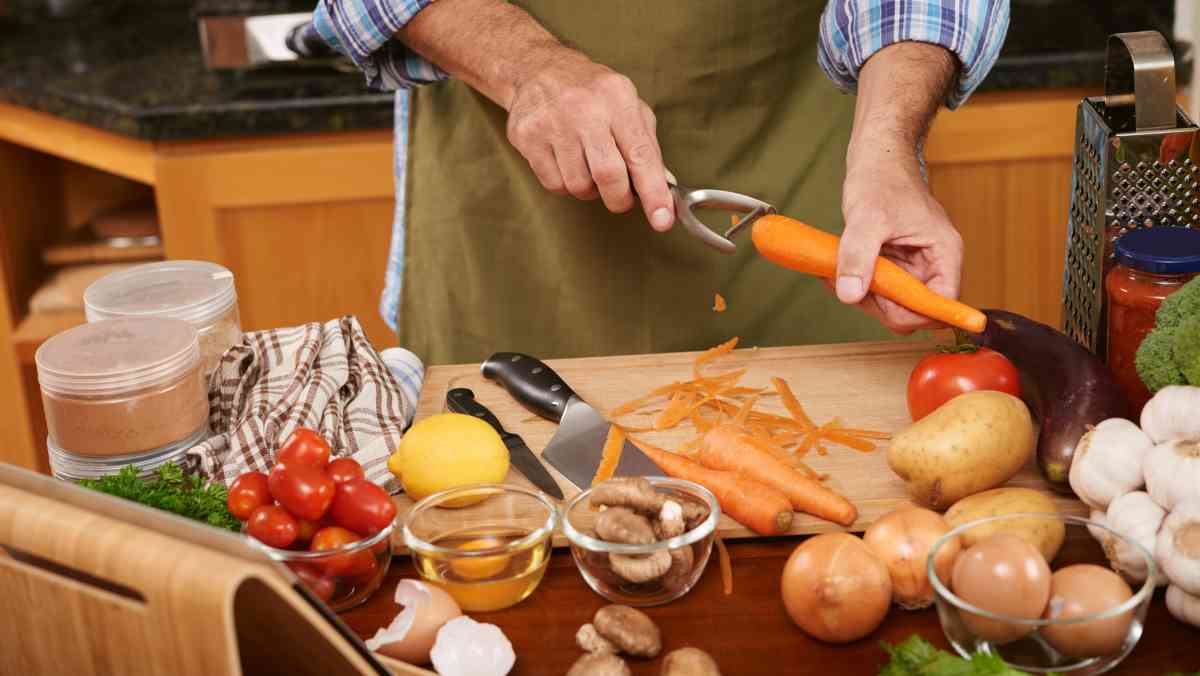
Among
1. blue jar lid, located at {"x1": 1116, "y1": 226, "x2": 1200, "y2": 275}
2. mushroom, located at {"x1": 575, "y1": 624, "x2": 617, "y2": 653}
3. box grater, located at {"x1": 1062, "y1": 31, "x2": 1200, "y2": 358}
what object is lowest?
mushroom, located at {"x1": 575, "y1": 624, "x2": 617, "y2": 653}

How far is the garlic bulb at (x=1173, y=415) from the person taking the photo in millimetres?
1134

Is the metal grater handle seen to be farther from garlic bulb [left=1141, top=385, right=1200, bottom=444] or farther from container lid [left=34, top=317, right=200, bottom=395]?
container lid [left=34, top=317, right=200, bottom=395]

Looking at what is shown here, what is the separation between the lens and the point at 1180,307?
1.22 metres

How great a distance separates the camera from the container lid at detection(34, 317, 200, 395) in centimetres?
132

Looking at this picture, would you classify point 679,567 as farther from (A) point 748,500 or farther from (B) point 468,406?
(B) point 468,406

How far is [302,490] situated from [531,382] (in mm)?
440

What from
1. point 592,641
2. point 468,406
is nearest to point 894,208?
point 468,406

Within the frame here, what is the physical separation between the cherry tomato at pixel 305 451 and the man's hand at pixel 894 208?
1.95 feet

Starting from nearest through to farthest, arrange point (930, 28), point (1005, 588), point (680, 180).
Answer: point (1005, 588)
point (930, 28)
point (680, 180)

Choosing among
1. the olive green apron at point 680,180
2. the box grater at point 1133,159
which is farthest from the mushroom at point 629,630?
the olive green apron at point 680,180

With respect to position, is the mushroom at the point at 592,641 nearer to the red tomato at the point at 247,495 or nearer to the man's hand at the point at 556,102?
the red tomato at the point at 247,495

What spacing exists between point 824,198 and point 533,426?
67 cm

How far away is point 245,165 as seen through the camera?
2.65 meters

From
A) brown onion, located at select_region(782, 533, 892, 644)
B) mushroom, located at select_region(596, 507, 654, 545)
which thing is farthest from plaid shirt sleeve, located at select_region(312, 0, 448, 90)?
brown onion, located at select_region(782, 533, 892, 644)
